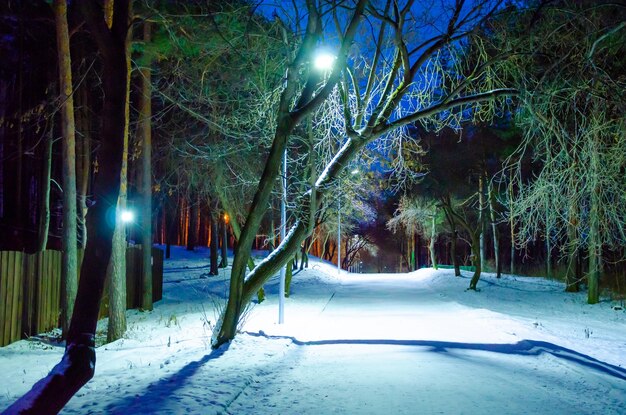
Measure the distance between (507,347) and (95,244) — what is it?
830 cm

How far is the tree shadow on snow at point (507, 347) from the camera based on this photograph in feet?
29.0

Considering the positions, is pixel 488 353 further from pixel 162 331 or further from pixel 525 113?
pixel 162 331

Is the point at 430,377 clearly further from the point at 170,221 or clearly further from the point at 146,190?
the point at 170,221

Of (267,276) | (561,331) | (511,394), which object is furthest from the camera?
(561,331)

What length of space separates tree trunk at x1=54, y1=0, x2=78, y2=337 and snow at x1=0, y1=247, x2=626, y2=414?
1.19 m

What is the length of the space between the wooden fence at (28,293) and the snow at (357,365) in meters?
0.66

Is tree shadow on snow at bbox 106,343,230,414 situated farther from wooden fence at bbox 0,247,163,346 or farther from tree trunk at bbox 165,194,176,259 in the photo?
tree trunk at bbox 165,194,176,259

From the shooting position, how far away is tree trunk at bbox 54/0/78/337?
12.3 metres

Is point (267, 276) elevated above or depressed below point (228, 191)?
below

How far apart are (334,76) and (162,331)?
8.04 m

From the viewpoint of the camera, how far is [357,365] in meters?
8.76

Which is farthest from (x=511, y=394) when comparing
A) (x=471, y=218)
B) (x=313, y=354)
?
(x=471, y=218)

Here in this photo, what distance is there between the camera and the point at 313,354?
995 centimetres

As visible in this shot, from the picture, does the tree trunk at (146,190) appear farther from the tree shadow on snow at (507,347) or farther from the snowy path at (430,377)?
the tree shadow on snow at (507,347)
